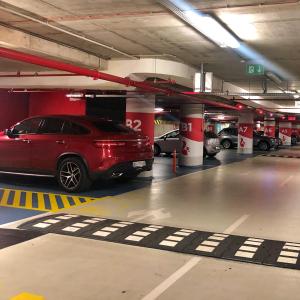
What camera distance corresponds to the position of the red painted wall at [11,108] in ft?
46.6

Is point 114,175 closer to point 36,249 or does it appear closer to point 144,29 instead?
point 144,29

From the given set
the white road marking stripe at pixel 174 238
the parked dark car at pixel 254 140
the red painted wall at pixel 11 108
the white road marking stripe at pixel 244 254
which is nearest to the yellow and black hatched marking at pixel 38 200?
the white road marking stripe at pixel 174 238

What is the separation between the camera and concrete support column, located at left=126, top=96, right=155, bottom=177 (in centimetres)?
1192

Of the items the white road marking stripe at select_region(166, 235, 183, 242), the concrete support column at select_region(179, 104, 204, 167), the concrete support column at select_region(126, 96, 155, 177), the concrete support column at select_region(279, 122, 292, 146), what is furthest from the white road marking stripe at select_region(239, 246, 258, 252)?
the concrete support column at select_region(279, 122, 292, 146)

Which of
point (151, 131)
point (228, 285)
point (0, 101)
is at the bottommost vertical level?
point (228, 285)

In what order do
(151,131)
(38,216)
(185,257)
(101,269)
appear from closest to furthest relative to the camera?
(101,269)
(185,257)
(38,216)
(151,131)

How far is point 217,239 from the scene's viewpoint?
5473 mm

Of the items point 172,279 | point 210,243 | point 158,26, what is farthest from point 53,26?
point 172,279

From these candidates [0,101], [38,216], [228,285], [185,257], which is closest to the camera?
[228,285]

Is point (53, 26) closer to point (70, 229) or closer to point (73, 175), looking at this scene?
point (73, 175)

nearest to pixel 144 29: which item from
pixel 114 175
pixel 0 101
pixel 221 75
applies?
pixel 114 175

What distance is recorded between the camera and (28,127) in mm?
9922

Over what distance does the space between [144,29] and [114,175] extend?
3.24 metres

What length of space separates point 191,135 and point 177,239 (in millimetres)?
10807
